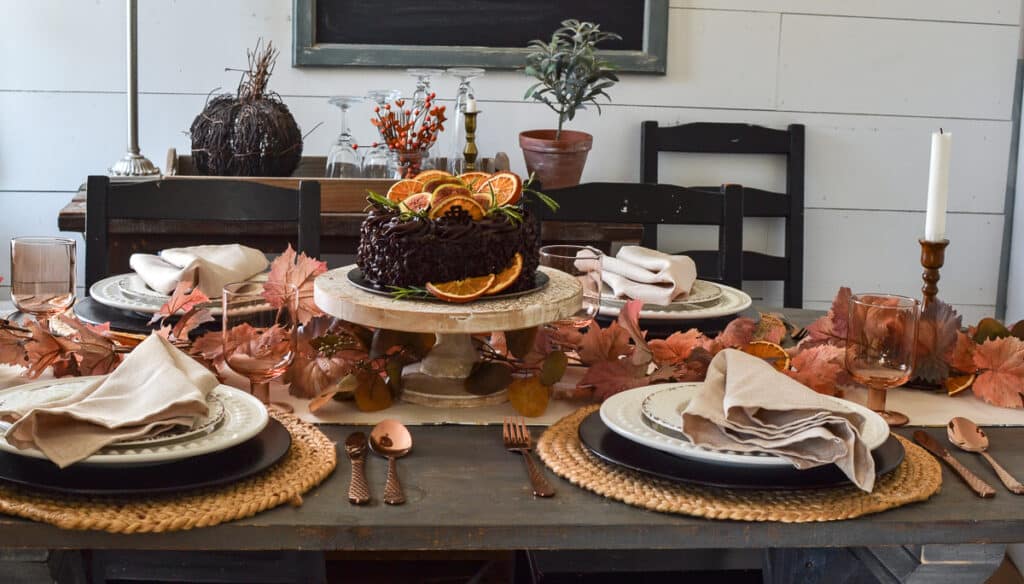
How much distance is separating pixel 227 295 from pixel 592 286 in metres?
0.40

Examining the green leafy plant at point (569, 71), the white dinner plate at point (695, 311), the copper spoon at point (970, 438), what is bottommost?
the copper spoon at point (970, 438)

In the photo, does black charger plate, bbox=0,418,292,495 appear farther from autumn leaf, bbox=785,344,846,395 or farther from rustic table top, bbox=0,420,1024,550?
autumn leaf, bbox=785,344,846,395

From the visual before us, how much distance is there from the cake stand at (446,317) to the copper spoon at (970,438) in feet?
1.27

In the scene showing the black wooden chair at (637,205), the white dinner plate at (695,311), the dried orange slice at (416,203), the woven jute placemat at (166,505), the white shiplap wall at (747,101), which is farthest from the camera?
the white shiplap wall at (747,101)

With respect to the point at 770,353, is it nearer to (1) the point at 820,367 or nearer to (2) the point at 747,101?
(1) the point at 820,367

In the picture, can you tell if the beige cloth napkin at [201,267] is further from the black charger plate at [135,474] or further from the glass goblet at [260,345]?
the black charger plate at [135,474]

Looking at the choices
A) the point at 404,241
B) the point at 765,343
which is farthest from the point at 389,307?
the point at 765,343

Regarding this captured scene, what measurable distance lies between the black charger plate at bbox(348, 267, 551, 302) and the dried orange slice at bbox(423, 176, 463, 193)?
0.12 metres

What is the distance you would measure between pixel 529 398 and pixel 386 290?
19 cm

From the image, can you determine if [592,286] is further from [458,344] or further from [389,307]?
[389,307]

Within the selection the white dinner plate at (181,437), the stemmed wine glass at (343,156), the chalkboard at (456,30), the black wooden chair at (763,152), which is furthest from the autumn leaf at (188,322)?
the black wooden chair at (763,152)

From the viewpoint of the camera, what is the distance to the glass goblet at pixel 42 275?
4.09 feet

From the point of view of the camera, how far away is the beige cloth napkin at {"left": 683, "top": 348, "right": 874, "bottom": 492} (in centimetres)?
87

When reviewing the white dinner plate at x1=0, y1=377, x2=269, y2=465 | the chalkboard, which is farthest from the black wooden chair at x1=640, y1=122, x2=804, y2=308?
the white dinner plate at x1=0, y1=377, x2=269, y2=465
